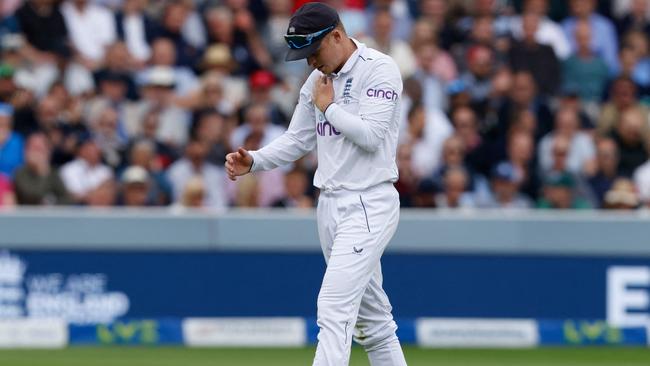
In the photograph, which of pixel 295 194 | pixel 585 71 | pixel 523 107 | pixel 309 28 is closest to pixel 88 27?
pixel 295 194

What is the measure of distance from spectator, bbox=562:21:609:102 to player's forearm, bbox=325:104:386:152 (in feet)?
24.4

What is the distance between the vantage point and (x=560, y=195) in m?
11.8

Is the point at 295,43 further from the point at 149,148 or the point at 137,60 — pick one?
the point at 137,60

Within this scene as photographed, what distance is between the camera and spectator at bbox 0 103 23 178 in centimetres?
1166

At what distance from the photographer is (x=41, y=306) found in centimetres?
1073

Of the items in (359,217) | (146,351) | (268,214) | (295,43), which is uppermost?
(295,43)

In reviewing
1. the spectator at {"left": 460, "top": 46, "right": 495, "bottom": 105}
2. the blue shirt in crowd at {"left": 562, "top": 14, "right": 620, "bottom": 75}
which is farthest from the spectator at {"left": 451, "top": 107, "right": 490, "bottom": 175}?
the blue shirt in crowd at {"left": 562, "top": 14, "right": 620, "bottom": 75}

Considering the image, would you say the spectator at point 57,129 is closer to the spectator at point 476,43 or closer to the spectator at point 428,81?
the spectator at point 428,81

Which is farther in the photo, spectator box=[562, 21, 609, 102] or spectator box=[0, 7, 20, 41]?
spectator box=[562, 21, 609, 102]

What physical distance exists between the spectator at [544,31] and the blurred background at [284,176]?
0.10 feet

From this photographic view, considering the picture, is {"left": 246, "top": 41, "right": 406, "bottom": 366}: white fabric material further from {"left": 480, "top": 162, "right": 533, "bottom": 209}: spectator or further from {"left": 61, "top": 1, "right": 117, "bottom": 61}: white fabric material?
{"left": 61, "top": 1, "right": 117, "bottom": 61}: white fabric material

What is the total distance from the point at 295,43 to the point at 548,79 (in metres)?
7.52

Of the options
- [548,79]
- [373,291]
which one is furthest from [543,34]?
[373,291]

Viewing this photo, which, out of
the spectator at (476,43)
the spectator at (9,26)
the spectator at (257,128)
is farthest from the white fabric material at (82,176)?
the spectator at (476,43)
